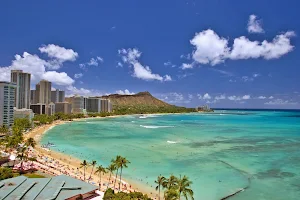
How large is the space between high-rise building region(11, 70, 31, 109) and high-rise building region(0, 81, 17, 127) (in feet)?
187

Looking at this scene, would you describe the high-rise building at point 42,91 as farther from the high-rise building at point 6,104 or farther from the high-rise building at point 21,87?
the high-rise building at point 6,104

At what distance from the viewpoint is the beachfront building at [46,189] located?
2352 centimetres

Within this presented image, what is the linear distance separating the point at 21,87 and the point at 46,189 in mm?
136297

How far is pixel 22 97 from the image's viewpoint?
145m

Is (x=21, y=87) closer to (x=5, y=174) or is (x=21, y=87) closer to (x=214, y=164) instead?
(x=5, y=174)

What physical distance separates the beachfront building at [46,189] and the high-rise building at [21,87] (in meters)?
130

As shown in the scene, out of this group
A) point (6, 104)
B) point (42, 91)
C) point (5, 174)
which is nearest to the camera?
point (5, 174)

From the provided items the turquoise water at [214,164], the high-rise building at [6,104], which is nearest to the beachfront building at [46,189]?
the turquoise water at [214,164]

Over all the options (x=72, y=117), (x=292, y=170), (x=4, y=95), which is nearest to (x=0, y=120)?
(x=4, y=95)

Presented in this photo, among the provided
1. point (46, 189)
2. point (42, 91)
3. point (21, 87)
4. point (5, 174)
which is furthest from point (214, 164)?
point (42, 91)

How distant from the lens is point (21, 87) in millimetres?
144875

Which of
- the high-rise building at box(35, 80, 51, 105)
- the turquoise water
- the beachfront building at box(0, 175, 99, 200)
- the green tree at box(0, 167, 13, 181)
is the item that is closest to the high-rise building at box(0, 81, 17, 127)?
the turquoise water

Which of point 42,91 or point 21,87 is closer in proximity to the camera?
point 21,87

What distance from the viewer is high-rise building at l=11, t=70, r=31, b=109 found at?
143m
